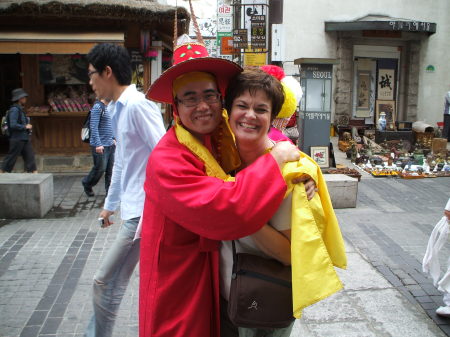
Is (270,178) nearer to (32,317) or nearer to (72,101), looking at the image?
(32,317)

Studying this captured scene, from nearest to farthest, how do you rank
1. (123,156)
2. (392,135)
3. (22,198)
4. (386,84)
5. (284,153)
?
1. (284,153)
2. (123,156)
3. (22,198)
4. (392,135)
5. (386,84)

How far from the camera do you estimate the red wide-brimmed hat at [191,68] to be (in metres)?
1.88

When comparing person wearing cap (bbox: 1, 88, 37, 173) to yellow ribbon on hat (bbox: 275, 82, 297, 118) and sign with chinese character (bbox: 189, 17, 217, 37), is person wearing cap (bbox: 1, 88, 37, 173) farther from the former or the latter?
sign with chinese character (bbox: 189, 17, 217, 37)

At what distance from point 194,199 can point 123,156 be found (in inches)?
58.1

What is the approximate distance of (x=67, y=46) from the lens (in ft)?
29.6

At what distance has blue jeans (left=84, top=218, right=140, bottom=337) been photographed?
9.29ft

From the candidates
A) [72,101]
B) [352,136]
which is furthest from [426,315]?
[352,136]

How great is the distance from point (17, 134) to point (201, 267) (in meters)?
7.75

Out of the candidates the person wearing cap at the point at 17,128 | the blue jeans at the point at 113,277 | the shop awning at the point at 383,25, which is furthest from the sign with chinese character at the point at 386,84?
the blue jeans at the point at 113,277

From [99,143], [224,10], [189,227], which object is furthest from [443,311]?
[224,10]

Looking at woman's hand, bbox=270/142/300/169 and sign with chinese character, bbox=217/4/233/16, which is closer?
woman's hand, bbox=270/142/300/169

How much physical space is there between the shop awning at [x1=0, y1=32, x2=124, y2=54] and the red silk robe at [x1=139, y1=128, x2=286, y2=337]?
7957 millimetres

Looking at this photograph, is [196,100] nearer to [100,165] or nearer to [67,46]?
[100,165]

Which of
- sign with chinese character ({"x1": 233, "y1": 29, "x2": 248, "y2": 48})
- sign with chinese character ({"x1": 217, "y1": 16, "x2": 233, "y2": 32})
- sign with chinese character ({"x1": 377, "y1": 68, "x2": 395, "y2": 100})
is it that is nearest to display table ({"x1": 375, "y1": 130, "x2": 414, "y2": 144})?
sign with chinese character ({"x1": 377, "y1": 68, "x2": 395, "y2": 100})
